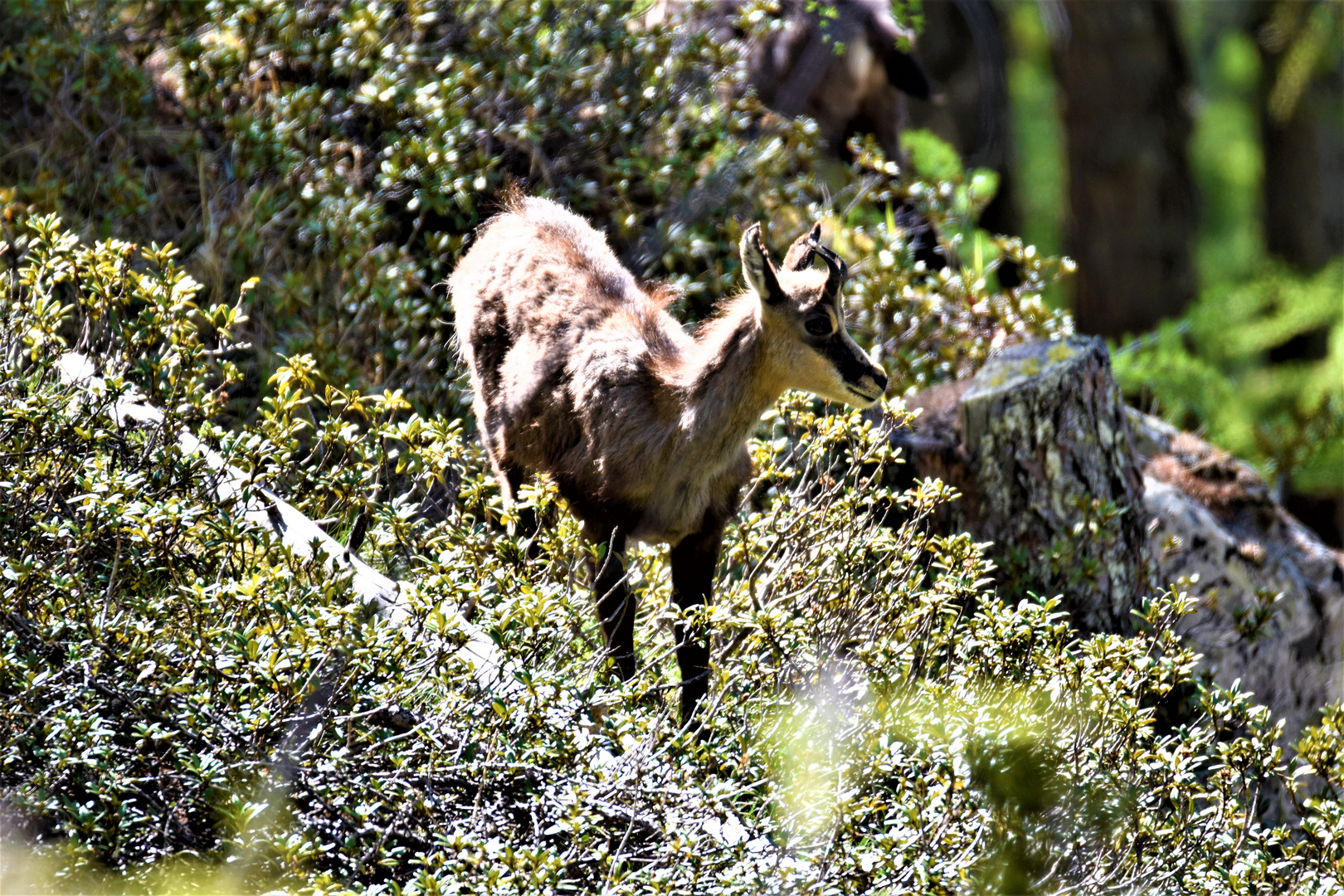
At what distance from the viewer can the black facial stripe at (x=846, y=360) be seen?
5.15m

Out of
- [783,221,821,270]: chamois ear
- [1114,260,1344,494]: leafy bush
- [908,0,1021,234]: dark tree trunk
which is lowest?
[783,221,821,270]: chamois ear

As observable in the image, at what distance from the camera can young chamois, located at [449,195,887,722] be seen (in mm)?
5191

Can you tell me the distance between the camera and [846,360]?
516cm

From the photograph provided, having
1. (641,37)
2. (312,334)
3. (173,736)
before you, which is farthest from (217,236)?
(173,736)

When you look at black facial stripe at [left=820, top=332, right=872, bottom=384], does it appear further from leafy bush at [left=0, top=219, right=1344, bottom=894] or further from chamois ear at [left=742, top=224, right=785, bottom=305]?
leafy bush at [left=0, top=219, right=1344, bottom=894]

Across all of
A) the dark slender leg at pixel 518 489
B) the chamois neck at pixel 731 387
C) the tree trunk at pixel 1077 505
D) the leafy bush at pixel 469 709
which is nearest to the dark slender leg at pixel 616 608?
the leafy bush at pixel 469 709

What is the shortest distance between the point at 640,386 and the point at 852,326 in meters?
3.04

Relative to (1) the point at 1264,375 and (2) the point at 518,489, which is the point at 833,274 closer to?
(2) the point at 518,489

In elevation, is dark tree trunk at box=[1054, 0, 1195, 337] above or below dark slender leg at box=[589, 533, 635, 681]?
above

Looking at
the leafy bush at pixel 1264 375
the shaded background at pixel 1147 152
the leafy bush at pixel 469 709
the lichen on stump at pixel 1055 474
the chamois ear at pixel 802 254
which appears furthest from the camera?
the shaded background at pixel 1147 152

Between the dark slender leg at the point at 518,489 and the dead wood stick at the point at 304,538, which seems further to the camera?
the dark slender leg at the point at 518,489

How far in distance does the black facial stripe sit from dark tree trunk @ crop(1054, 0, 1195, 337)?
12936 millimetres

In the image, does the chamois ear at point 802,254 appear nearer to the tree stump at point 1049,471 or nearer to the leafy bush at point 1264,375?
the tree stump at point 1049,471

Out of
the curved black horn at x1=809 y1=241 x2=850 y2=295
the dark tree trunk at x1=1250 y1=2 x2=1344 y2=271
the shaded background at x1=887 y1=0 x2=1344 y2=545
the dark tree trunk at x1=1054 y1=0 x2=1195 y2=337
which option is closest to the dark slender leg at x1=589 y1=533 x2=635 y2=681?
the curved black horn at x1=809 y1=241 x2=850 y2=295
